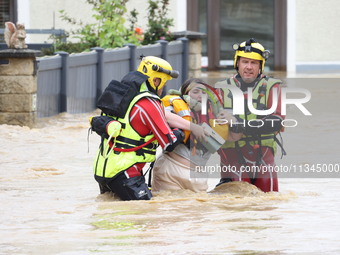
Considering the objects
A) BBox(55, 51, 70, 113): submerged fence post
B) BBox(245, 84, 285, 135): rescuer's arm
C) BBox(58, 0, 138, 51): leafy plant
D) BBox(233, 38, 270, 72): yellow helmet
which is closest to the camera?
BBox(245, 84, 285, 135): rescuer's arm

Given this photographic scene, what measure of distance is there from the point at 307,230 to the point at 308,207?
131cm

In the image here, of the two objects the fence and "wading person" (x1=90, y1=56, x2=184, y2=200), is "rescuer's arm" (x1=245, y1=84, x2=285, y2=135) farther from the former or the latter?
the fence

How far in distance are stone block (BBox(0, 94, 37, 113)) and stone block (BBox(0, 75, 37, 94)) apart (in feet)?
0.20

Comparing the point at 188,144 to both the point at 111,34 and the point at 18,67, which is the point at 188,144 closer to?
the point at 18,67

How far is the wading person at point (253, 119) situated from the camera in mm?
9133

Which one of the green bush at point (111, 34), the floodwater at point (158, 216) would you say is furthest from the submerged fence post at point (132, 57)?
the floodwater at point (158, 216)

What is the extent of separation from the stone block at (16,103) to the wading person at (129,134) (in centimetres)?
714

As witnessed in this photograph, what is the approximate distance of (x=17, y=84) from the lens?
631 inches

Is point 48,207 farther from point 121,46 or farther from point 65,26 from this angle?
point 65,26

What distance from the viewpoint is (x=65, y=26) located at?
2609 centimetres

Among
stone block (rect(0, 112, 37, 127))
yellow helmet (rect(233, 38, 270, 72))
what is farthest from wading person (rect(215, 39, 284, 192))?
stone block (rect(0, 112, 37, 127))

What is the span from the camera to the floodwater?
7371 mm

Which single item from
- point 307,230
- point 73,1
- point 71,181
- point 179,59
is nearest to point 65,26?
point 73,1

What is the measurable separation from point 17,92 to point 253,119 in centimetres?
759
